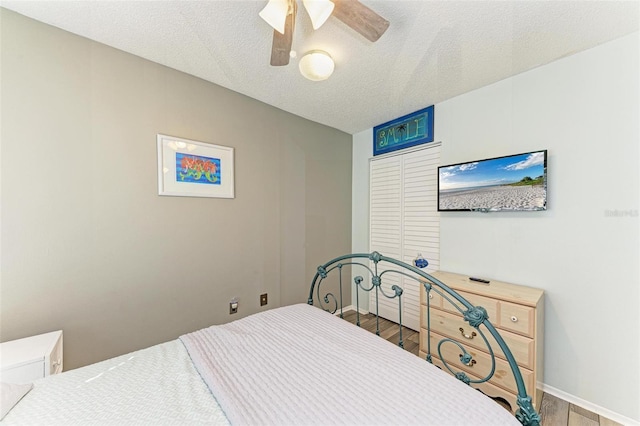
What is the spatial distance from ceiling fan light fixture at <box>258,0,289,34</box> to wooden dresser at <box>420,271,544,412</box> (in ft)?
6.89

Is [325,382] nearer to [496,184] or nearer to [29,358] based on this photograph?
[29,358]

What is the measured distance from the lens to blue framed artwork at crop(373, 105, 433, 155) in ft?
8.41

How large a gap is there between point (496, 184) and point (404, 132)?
3.74 feet

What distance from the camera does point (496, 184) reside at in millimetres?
2004

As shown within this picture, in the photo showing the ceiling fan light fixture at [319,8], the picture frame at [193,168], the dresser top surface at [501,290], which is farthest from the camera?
the picture frame at [193,168]

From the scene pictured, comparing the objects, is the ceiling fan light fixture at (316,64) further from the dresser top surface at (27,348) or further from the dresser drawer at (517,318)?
the dresser top surface at (27,348)

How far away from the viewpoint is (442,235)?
96.5 inches

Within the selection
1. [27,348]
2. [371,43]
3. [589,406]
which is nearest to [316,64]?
[371,43]

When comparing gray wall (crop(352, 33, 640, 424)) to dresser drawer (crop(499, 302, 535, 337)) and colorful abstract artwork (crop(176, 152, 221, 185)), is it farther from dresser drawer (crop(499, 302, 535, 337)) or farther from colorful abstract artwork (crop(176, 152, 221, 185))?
colorful abstract artwork (crop(176, 152, 221, 185))

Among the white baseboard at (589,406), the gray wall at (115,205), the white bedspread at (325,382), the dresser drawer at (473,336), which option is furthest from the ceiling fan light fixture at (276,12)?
the white baseboard at (589,406)

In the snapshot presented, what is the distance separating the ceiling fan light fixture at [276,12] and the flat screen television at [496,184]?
186cm

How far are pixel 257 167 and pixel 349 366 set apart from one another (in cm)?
196

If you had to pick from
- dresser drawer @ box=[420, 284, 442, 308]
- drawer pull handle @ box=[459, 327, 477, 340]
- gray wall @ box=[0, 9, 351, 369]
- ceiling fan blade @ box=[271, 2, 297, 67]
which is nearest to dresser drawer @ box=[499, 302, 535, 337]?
drawer pull handle @ box=[459, 327, 477, 340]

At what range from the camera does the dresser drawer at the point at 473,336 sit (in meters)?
1.58
